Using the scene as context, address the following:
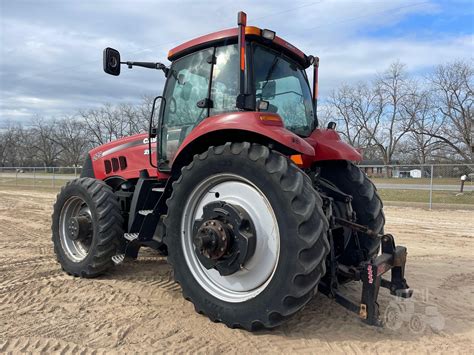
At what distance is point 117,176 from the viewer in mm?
5332

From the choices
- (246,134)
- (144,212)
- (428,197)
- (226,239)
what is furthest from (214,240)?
(428,197)

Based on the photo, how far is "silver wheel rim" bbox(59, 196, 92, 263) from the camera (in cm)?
490

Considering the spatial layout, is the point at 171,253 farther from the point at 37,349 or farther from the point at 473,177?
the point at 473,177

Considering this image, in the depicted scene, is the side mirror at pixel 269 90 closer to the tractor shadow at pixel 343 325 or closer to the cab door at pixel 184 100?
the cab door at pixel 184 100

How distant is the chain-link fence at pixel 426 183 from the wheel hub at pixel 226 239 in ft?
35.8

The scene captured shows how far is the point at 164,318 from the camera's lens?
3.40 m

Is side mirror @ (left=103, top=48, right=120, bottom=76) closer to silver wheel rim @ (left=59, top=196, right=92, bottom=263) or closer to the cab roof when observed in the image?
the cab roof

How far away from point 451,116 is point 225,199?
123 feet

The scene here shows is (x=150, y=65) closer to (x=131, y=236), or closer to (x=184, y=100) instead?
(x=184, y=100)

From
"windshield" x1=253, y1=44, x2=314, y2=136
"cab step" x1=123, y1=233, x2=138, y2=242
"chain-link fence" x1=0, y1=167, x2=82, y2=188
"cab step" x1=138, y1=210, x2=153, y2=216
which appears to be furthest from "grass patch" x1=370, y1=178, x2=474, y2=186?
"chain-link fence" x1=0, y1=167, x2=82, y2=188

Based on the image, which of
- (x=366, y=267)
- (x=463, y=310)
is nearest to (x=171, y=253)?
(x=366, y=267)

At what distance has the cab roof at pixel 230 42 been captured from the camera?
12.0 ft

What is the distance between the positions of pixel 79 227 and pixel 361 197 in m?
3.26

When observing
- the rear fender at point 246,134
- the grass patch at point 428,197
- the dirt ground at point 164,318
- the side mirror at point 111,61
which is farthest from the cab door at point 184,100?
the grass patch at point 428,197
